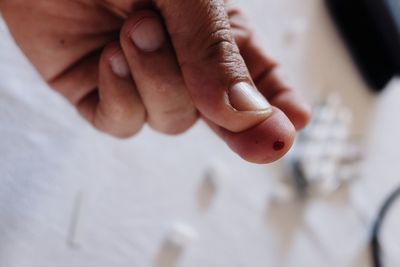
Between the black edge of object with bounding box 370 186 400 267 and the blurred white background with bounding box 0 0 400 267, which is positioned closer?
the blurred white background with bounding box 0 0 400 267

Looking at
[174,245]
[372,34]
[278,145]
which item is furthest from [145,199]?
[372,34]

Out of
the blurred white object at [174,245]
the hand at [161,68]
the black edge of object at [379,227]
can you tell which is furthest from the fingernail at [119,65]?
the black edge of object at [379,227]

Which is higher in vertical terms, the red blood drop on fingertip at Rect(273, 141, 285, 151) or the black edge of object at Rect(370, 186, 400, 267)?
the red blood drop on fingertip at Rect(273, 141, 285, 151)

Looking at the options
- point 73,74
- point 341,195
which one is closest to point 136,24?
point 73,74

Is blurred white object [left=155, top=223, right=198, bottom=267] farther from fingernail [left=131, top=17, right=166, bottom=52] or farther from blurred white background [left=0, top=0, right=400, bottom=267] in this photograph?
fingernail [left=131, top=17, right=166, bottom=52]

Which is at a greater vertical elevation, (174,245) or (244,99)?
(244,99)

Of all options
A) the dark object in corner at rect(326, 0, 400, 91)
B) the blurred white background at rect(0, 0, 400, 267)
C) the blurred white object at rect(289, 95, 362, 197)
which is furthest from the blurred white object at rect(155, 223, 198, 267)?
the dark object in corner at rect(326, 0, 400, 91)

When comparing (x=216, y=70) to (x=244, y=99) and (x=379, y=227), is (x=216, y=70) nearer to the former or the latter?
(x=244, y=99)

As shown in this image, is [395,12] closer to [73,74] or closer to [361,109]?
→ [361,109]
